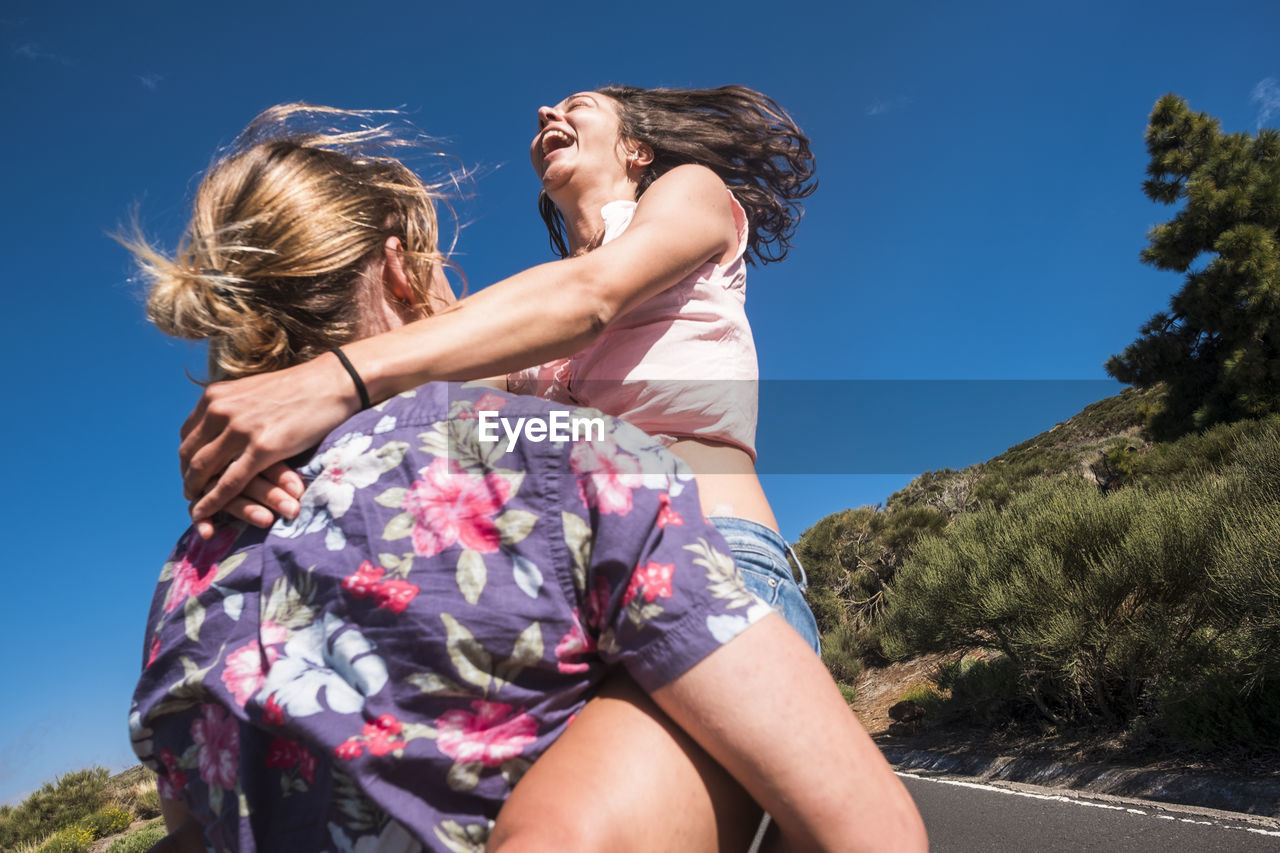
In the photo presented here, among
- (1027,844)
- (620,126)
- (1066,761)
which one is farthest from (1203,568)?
(620,126)

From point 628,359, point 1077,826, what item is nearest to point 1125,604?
point 1077,826

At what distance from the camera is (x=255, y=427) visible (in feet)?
3.25

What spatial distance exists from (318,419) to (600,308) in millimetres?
538

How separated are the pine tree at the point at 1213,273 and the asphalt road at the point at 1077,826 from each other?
1125 cm

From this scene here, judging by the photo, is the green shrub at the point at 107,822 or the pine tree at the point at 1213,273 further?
the green shrub at the point at 107,822

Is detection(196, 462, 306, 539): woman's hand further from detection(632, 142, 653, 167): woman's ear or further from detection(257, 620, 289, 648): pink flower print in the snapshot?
detection(632, 142, 653, 167): woman's ear

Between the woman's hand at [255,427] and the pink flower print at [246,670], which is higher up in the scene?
the woman's hand at [255,427]

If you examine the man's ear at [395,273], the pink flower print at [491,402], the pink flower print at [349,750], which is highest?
the man's ear at [395,273]

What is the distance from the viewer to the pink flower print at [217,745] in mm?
932

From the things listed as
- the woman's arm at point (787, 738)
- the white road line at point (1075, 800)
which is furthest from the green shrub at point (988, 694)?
the woman's arm at point (787, 738)

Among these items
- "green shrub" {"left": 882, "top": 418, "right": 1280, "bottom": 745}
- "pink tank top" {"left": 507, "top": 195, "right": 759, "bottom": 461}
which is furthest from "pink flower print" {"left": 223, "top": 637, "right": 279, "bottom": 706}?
"green shrub" {"left": 882, "top": 418, "right": 1280, "bottom": 745}

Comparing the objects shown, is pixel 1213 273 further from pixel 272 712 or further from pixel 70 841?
pixel 70 841

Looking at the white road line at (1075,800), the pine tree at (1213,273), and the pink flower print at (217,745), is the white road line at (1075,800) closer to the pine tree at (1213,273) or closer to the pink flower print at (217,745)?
the pink flower print at (217,745)

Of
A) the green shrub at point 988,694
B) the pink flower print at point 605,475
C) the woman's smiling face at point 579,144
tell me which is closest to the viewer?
the pink flower print at point 605,475
